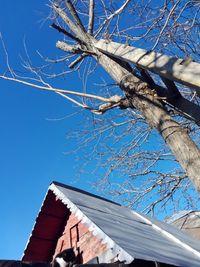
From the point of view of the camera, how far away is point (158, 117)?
13.5 ft

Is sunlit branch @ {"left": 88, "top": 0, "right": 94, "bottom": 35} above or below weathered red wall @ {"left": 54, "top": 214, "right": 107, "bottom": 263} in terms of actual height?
above

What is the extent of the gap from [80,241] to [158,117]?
441 cm

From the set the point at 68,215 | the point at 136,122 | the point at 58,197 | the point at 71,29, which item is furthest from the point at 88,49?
the point at 136,122

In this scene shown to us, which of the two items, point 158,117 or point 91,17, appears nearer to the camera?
point 158,117

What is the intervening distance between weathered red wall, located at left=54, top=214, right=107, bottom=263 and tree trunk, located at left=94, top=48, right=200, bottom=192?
3.35m

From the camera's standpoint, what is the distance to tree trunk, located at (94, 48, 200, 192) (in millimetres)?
3615

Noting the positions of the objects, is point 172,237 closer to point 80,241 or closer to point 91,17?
point 80,241

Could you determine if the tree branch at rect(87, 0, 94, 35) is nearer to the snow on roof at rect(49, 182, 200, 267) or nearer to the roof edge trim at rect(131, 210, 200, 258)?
the snow on roof at rect(49, 182, 200, 267)

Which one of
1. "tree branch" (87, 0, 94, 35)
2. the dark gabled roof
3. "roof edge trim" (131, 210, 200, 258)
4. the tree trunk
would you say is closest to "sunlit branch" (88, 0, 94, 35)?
"tree branch" (87, 0, 94, 35)

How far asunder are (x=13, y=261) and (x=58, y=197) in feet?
13.8

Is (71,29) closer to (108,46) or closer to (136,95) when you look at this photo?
(108,46)

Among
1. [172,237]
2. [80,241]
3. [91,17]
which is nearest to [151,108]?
[91,17]

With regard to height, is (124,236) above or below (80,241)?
below

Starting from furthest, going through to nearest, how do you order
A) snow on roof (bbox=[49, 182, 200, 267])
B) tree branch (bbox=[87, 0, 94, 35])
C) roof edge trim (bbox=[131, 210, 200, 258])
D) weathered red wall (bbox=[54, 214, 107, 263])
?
1. roof edge trim (bbox=[131, 210, 200, 258])
2. weathered red wall (bbox=[54, 214, 107, 263])
3. tree branch (bbox=[87, 0, 94, 35])
4. snow on roof (bbox=[49, 182, 200, 267])
